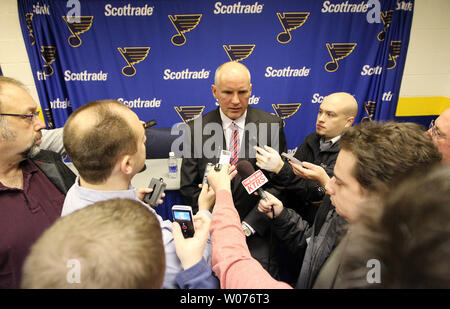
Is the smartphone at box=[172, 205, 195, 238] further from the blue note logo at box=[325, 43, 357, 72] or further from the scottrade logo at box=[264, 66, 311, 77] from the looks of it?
the blue note logo at box=[325, 43, 357, 72]

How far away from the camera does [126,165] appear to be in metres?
0.95

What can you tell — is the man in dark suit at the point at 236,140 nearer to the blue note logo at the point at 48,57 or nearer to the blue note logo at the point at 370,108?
the blue note logo at the point at 370,108

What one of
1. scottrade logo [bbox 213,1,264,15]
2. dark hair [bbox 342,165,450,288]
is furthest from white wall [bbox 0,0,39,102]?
dark hair [bbox 342,165,450,288]

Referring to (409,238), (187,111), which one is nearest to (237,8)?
(187,111)

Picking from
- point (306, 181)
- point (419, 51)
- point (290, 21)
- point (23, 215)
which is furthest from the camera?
point (419, 51)

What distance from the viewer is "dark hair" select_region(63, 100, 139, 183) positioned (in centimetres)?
89

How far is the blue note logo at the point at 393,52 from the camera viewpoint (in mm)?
3180

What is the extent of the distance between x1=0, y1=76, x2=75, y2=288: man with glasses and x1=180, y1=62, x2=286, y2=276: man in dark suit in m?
0.89

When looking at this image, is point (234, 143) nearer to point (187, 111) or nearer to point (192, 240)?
point (192, 240)

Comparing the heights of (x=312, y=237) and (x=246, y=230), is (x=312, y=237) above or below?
above

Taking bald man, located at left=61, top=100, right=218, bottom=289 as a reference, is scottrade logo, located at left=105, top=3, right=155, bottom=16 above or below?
above

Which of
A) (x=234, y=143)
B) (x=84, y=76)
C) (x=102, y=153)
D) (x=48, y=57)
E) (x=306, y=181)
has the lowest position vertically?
(x=306, y=181)

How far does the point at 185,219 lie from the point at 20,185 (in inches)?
37.4

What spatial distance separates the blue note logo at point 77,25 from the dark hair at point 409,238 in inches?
139
